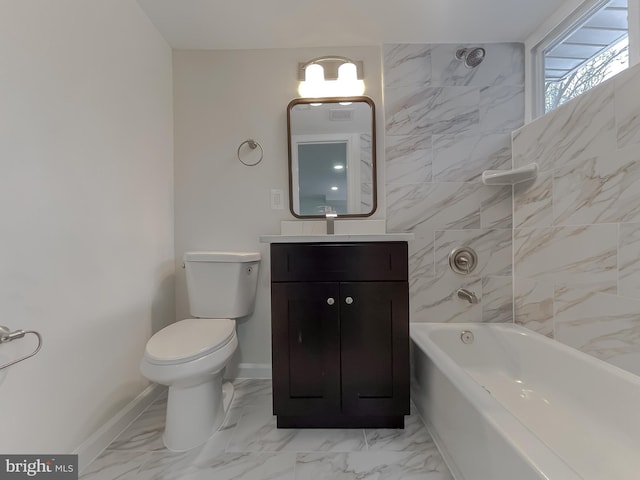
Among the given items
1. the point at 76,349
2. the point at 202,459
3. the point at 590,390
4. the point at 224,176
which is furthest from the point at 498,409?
the point at 224,176

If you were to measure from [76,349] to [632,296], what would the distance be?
6.86 ft

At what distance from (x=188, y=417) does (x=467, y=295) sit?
1.54 metres

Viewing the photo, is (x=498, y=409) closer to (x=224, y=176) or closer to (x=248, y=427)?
(x=248, y=427)

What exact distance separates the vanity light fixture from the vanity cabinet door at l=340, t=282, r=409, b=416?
1.20 meters

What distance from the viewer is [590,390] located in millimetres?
1160

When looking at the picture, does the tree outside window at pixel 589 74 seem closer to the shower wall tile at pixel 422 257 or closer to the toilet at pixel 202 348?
the shower wall tile at pixel 422 257

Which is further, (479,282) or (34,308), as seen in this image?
(479,282)

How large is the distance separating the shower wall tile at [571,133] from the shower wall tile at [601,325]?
1.99 feet

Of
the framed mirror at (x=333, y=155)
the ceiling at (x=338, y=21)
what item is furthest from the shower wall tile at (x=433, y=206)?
the ceiling at (x=338, y=21)

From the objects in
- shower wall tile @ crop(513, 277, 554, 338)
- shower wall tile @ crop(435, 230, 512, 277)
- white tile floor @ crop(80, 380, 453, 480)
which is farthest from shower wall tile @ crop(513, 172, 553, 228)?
white tile floor @ crop(80, 380, 453, 480)

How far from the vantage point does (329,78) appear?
1769 millimetres

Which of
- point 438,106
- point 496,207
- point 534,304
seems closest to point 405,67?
point 438,106

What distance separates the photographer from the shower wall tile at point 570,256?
1.16 metres

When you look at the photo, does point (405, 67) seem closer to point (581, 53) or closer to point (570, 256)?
point (581, 53)
